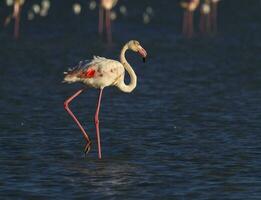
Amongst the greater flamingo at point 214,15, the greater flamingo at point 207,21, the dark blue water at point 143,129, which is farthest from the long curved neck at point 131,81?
the greater flamingo at point 214,15

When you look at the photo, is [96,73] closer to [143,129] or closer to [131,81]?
[131,81]

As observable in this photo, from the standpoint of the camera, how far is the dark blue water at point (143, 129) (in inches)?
435

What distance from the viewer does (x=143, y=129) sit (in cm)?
1539

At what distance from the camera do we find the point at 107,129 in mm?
15398

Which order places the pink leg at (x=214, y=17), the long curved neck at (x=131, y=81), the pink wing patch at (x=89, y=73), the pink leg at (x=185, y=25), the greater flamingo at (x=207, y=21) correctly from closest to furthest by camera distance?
the pink wing patch at (x=89, y=73) < the long curved neck at (x=131, y=81) < the pink leg at (x=185, y=25) < the greater flamingo at (x=207, y=21) < the pink leg at (x=214, y=17)

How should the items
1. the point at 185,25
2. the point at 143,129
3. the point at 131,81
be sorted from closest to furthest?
the point at 131,81 → the point at 143,129 → the point at 185,25

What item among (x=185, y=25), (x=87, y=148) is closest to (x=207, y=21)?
(x=185, y=25)

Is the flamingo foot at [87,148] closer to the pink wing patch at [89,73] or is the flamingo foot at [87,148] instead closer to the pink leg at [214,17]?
the pink wing patch at [89,73]

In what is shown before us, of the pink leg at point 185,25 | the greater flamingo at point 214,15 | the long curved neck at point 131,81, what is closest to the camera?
the long curved neck at point 131,81

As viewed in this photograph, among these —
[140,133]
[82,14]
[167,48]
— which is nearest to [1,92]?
[140,133]

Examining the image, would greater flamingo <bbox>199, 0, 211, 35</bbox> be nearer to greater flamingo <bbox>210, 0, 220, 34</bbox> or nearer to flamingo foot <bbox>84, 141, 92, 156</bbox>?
greater flamingo <bbox>210, 0, 220, 34</bbox>

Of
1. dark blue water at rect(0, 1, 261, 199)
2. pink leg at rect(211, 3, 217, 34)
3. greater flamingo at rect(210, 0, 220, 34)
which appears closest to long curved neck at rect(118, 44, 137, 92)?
dark blue water at rect(0, 1, 261, 199)

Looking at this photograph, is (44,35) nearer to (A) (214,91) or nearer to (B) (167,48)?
(B) (167,48)

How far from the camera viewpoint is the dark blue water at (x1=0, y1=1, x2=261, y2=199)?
11039 millimetres
